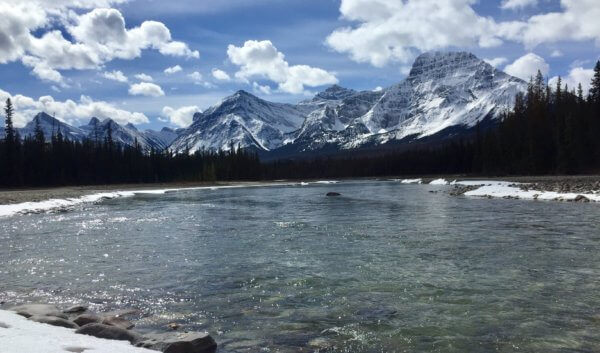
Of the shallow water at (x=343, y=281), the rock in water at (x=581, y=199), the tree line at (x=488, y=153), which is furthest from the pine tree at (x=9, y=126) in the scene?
the rock in water at (x=581, y=199)

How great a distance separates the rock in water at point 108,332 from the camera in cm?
996

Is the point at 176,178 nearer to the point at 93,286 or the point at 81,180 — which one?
the point at 81,180

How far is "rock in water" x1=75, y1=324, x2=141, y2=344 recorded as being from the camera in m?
9.96

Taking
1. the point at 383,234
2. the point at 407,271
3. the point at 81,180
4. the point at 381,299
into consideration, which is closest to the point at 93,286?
the point at 381,299

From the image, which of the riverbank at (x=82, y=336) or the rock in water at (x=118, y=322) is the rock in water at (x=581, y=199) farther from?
the rock in water at (x=118, y=322)

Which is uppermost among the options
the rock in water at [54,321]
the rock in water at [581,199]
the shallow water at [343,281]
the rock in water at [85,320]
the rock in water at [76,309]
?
the rock in water at [581,199]

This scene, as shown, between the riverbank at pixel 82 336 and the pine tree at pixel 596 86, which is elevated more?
the pine tree at pixel 596 86

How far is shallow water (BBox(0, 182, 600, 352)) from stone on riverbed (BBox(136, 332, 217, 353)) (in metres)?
0.47

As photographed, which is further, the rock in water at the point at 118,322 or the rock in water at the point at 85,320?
the rock in water at the point at 85,320

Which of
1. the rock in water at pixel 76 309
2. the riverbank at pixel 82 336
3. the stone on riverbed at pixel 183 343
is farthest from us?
the rock in water at pixel 76 309

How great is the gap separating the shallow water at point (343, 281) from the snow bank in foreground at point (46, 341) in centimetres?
210

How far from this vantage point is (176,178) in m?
166

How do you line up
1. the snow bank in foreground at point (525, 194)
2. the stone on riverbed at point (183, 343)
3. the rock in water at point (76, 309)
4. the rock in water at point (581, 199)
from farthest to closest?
the snow bank in foreground at point (525, 194)
the rock in water at point (581, 199)
the rock in water at point (76, 309)
the stone on riverbed at point (183, 343)

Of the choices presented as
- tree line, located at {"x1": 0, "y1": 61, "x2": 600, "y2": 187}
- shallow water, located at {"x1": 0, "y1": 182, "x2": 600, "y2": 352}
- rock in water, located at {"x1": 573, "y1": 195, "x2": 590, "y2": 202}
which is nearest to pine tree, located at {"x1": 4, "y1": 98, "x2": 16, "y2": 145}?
tree line, located at {"x1": 0, "y1": 61, "x2": 600, "y2": 187}
